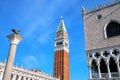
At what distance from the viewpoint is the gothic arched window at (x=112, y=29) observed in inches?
725

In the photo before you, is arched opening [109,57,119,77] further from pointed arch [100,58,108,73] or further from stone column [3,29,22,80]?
stone column [3,29,22,80]

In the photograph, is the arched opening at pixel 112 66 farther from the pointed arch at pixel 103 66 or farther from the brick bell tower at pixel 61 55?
the brick bell tower at pixel 61 55

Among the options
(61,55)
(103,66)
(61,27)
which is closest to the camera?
(103,66)

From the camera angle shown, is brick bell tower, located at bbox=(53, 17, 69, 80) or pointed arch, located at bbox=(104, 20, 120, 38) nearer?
pointed arch, located at bbox=(104, 20, 120, 38)

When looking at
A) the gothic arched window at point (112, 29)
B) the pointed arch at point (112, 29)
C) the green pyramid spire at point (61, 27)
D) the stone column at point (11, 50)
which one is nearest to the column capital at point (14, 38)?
the stone column at point (11, 50)

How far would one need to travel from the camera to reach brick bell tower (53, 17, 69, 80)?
64.0 m

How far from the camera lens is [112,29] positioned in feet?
62.0

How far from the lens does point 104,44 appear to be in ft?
59.9

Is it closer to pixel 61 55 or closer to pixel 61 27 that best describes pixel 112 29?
pixel 61 55

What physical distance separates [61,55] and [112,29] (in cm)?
4877

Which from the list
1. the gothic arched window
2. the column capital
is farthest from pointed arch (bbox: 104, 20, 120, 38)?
the column capital

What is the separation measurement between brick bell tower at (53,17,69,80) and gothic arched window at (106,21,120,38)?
45.7 m

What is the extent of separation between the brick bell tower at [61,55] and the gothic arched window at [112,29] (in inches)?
1798

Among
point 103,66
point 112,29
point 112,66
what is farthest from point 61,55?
point 112,66
